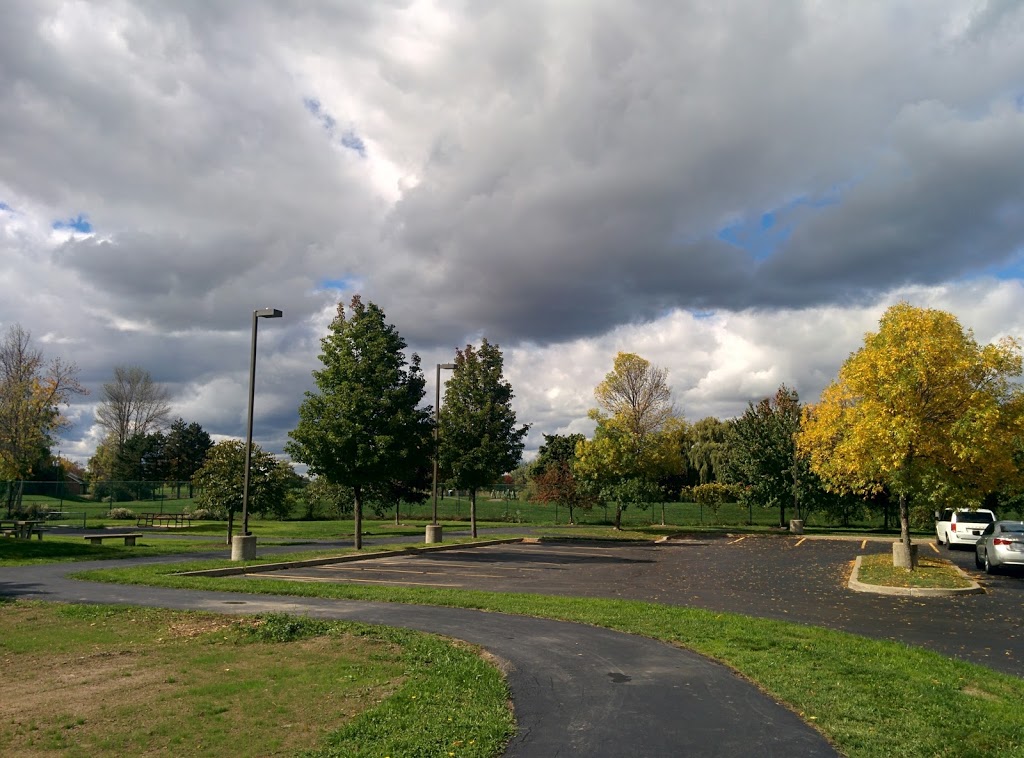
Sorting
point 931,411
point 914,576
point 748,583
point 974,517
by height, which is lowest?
point 748,583

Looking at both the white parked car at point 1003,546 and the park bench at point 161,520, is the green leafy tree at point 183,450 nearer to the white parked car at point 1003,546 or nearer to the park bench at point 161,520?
the park bench at point 161,520

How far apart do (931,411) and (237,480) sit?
2437cm

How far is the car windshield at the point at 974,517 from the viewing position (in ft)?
95.0

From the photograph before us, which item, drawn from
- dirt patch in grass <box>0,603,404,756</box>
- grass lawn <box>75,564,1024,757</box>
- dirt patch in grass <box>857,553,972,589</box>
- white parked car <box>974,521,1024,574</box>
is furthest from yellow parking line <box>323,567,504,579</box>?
white parked car <box>974,521,1024,574</box>

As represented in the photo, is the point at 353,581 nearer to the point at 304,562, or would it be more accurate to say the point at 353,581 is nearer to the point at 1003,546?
the point at 304,562

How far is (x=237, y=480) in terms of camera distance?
29125mm

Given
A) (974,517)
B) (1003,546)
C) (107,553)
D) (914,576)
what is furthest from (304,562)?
(974,517)

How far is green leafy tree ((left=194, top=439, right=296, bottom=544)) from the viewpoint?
2877 cm

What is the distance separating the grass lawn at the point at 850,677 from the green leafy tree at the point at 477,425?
17.8 m

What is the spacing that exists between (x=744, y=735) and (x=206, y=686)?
520cm

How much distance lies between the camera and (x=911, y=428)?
17.7 meters

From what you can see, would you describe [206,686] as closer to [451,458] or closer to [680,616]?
[680,616]

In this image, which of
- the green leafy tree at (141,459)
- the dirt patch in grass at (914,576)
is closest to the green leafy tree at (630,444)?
the dirt patch in grass at (914,576)

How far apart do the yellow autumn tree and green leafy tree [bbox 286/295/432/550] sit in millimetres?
13640
